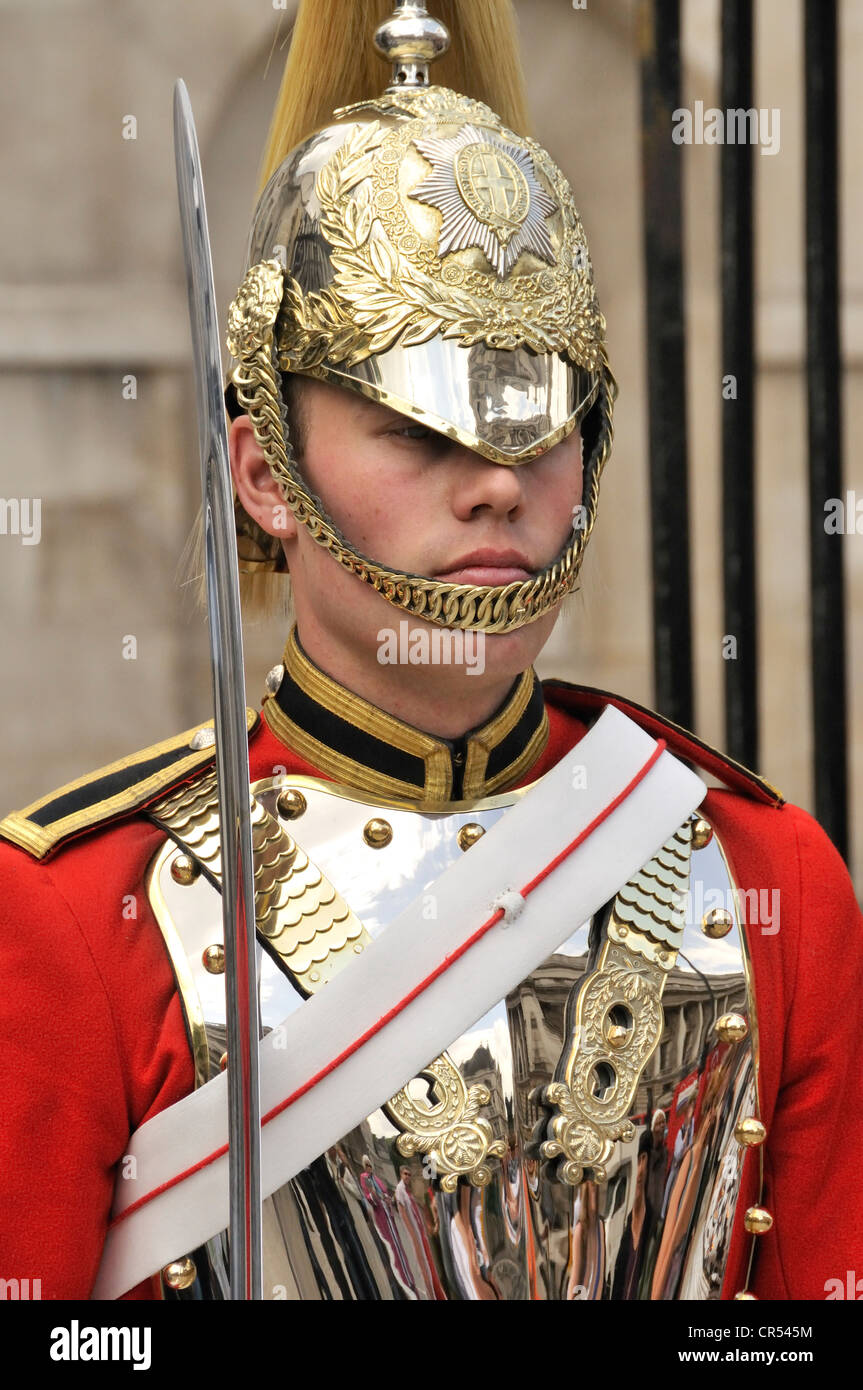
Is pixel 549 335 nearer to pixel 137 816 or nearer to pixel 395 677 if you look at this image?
pixel 395 677

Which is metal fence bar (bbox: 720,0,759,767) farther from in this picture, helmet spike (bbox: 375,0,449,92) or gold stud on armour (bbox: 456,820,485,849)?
gold stud on armour (bbox: 456,820,485,849)

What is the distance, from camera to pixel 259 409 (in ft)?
5.90

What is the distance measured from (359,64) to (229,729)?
2.84ft

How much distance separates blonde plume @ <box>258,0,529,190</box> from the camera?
205 centimetres

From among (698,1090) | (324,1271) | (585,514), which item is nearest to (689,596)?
(585,514)

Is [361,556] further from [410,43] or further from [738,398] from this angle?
[738,398]

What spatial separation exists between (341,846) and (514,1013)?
0.73 ft

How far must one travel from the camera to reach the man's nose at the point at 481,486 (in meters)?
1.75

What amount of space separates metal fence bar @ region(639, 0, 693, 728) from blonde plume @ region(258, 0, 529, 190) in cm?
62
